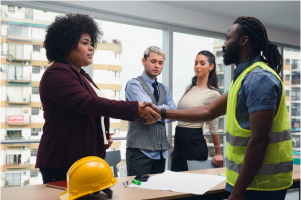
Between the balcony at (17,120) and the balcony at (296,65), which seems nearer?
the balcony at (17,120)

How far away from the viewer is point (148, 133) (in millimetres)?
2361

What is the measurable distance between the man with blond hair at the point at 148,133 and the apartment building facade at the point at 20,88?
1486 millimetres

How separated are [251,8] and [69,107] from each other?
3.66 metres

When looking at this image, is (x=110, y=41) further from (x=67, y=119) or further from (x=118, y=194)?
(x=118, y=194)

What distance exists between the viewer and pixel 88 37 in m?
1.83

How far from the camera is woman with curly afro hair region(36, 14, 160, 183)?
59.5 inches

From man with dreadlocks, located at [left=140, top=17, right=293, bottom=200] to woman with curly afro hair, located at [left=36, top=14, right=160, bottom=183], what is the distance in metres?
0.79

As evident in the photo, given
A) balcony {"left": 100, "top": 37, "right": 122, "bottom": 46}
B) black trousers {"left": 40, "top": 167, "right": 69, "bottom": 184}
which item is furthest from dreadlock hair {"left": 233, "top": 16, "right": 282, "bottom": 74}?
balcony {"left": 100, "top": 37, "right": 122, "bottom": 46}

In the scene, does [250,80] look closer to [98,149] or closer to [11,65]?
[98,149]

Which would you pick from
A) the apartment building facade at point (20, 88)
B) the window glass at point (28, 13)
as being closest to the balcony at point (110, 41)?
the apartment building facade at point (20, 88)

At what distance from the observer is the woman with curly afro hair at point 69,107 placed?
1511mm

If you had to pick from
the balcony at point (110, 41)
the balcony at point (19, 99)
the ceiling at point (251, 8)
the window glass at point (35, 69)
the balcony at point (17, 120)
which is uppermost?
the ceiling at point (251, 8)

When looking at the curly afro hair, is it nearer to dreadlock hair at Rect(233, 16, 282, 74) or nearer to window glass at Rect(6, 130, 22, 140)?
dreadlock hair at Rect(233, 16, 282, 74)

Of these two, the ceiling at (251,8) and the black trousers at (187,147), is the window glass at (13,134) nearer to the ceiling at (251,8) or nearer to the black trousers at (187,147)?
A: the black trousers at (187,147)
